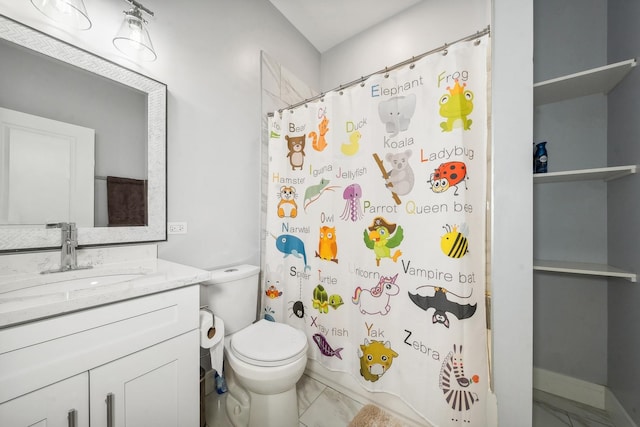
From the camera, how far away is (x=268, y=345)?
1210mm

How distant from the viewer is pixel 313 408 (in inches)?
54.9

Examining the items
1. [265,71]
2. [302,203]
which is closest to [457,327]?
[302,203]

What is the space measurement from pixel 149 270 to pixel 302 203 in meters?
0.91

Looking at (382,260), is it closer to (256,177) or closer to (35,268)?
(256,177)

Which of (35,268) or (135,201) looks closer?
(35,268)

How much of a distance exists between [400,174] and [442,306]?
0.67m

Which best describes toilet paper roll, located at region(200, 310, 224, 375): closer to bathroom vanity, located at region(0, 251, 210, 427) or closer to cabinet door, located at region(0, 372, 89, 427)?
bathroom vanity, located at region(0, 251, 210, 427)

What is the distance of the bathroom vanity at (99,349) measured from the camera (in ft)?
2.02

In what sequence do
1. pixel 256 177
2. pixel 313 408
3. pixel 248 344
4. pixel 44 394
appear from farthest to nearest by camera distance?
1. pixel 256 177
2. pixel 313 408
3. pixel 248 344
4. pixel 44 394

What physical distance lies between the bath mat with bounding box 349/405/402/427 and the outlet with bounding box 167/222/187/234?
140cm

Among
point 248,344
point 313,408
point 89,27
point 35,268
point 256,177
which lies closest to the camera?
point 35,268

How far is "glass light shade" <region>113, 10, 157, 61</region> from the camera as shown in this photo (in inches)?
44.4

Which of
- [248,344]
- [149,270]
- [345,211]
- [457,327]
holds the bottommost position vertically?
[248,344]

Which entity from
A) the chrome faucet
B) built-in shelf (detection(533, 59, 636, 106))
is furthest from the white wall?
the chrome faucet
